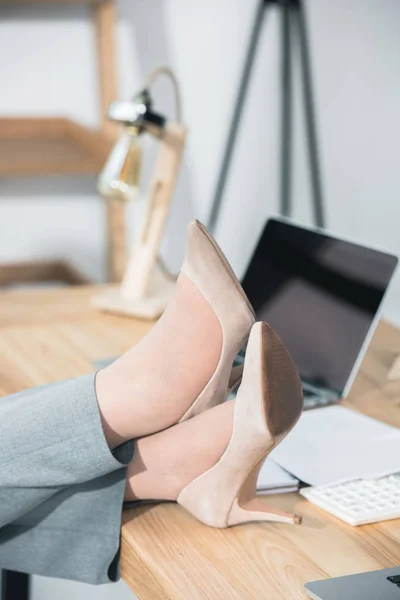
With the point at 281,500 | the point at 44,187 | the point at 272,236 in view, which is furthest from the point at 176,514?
the point at 44,187

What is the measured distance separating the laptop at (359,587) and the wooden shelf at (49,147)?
63.0 inches

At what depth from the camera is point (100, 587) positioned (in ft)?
5.03

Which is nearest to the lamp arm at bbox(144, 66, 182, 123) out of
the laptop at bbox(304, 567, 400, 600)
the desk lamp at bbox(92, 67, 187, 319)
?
the desk lamp at bbox(92, 67, 187, 319)

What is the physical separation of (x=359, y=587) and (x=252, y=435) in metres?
0.17

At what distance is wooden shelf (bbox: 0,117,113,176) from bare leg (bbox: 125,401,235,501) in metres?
1.37

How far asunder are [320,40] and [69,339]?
111cm

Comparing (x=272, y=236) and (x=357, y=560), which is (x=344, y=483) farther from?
(x=272, y=236)

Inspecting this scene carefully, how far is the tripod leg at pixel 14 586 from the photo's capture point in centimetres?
156

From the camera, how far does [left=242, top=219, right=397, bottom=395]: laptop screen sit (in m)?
1.25

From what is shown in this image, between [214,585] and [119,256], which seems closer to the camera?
[214,585]

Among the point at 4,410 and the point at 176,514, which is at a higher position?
the point at 4,410

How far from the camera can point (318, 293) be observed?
134 centimetres

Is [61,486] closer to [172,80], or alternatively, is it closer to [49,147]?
[172,80]

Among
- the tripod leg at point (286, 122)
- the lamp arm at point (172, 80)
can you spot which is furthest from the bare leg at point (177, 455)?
the tripod leg at point (286, 122)
